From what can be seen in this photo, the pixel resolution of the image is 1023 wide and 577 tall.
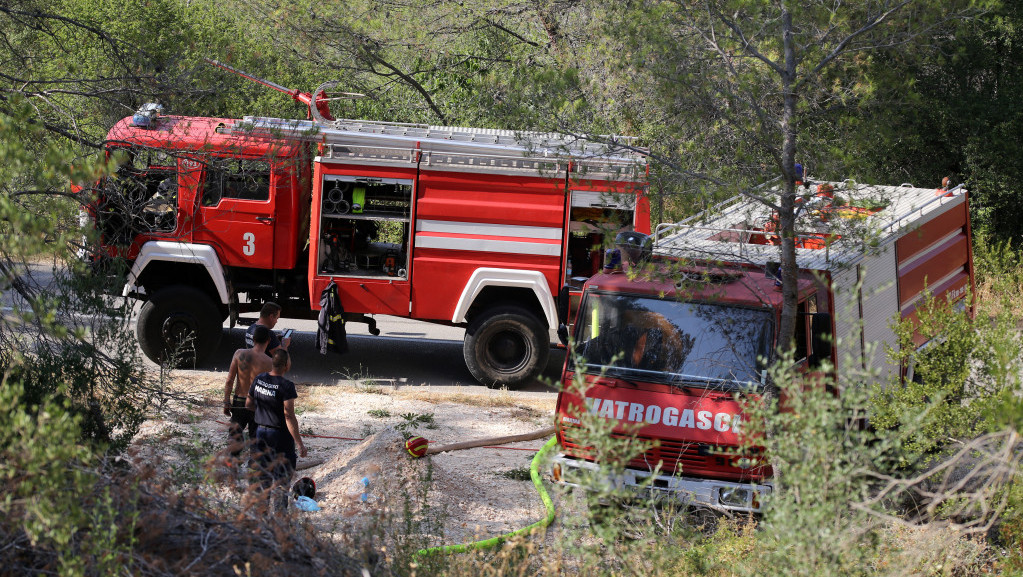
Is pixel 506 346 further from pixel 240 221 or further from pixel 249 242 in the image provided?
pixel 240 221

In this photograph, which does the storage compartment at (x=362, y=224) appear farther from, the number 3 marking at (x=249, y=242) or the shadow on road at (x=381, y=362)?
the shadow on road at (x=381, y=362)

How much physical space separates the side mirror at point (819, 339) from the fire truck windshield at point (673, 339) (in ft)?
1.16

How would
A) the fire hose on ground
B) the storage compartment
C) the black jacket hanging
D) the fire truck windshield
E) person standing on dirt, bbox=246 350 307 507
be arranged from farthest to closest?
the storage compartment, the black jacket hanging, the fire truck windshield, person standing on dirt, bbox=246 350 307 507, the fire hose on ground

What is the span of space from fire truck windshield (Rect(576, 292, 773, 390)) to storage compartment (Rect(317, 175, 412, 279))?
4.10 metres

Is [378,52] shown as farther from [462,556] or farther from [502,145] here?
[462,556]

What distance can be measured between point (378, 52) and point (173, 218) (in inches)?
251

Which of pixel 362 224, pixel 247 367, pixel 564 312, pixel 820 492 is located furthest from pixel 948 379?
pixel 362 224

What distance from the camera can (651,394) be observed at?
6.41 m

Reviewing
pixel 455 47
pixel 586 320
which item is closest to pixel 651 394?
pixel 586 320

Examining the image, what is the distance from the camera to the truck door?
10.3m

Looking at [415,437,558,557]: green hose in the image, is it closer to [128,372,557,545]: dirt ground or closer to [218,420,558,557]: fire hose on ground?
[218,420,558,557]: fire hose on ground

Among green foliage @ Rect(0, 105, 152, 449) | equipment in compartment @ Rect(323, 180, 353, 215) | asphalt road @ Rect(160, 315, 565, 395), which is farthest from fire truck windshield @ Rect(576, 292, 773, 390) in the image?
equipment in compartment @ Rect(323, 180, 353, 215)

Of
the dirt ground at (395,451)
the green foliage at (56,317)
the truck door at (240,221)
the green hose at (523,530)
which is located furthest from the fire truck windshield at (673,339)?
the truck door at (240,221)

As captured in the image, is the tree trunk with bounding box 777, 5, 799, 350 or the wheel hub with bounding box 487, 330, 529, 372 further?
the wheel hub with bounding box 487, 330, 529, 372
